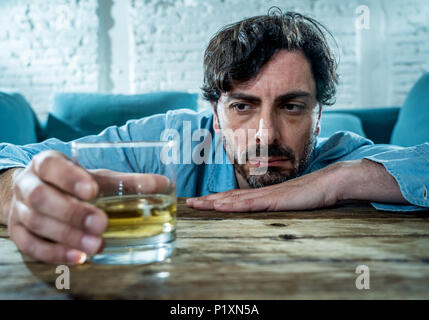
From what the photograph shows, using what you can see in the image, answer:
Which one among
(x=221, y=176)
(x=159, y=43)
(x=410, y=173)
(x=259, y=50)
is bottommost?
(x=221, y=176)

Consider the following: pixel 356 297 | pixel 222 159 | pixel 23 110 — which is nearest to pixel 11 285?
pixel 356 297

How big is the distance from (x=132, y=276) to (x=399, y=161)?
2.37 ft

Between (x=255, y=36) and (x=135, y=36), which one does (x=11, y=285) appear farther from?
(x=135, y=36)

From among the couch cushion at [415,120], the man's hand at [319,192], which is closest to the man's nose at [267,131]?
Result: the man's hand at [319,192]

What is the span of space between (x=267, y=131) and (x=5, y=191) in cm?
79

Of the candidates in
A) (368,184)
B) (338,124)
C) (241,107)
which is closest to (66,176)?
(368,184)

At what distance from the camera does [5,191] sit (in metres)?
0.78

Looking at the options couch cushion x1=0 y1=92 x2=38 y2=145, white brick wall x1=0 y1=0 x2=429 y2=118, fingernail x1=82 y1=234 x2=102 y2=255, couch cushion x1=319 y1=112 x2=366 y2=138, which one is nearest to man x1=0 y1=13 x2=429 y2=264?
fingernail x1=82 y1=234 x2=102 y2=255

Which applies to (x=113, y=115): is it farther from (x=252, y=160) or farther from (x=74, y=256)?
(x=74, y=256)

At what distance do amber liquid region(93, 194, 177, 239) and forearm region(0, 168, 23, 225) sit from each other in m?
0.40

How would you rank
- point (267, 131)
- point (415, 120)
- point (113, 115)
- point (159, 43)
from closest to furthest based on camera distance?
point (267, 131), point (415, 120), point (113, 115), point (159, 43)

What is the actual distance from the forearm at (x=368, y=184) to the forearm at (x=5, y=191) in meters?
0.73

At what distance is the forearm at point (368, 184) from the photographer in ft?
2.73

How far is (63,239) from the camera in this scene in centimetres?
44
